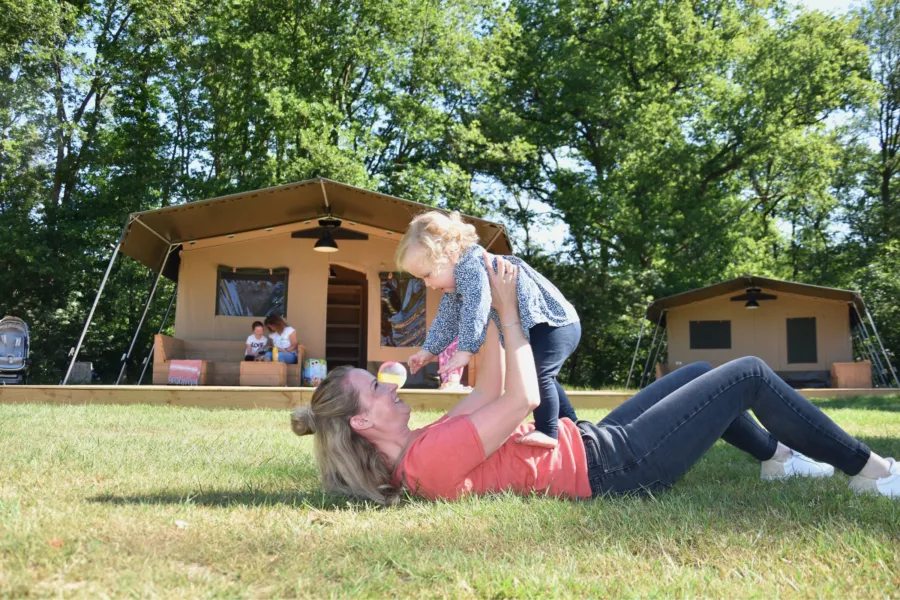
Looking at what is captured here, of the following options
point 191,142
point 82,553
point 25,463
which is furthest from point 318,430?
point 191,142

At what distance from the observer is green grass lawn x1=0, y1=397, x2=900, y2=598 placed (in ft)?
5.54

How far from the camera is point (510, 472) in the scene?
2.56 m

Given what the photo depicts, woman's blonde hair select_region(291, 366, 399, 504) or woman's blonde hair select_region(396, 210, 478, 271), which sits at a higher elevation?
woman's blonde hair select_region(396, 210, 478, 271)

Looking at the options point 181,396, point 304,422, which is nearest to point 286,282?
point 181,396

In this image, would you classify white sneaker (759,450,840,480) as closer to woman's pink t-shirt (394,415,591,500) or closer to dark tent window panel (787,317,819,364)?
woman's pink t-shirt (394,415,591,500)

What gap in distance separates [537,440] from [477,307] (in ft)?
2.21

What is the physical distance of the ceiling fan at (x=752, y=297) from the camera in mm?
15219

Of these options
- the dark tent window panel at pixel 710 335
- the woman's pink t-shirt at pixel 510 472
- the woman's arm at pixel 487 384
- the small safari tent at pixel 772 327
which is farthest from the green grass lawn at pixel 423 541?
the dark tent window panel at pixel 710 335

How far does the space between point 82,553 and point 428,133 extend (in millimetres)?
17407

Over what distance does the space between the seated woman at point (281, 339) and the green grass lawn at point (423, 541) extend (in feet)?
Result: 22.8

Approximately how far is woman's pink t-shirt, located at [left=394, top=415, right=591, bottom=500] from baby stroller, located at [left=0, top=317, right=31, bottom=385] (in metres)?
11.3

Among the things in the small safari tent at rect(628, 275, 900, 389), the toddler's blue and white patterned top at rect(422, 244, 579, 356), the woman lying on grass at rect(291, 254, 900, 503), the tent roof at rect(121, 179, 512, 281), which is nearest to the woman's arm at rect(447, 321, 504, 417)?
the woman lying on grass at rect(291, 254, 900, 503)

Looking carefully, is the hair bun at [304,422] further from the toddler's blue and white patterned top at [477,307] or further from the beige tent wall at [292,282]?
the beige tent wall at [292,282]

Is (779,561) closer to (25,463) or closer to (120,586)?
(120,586)
